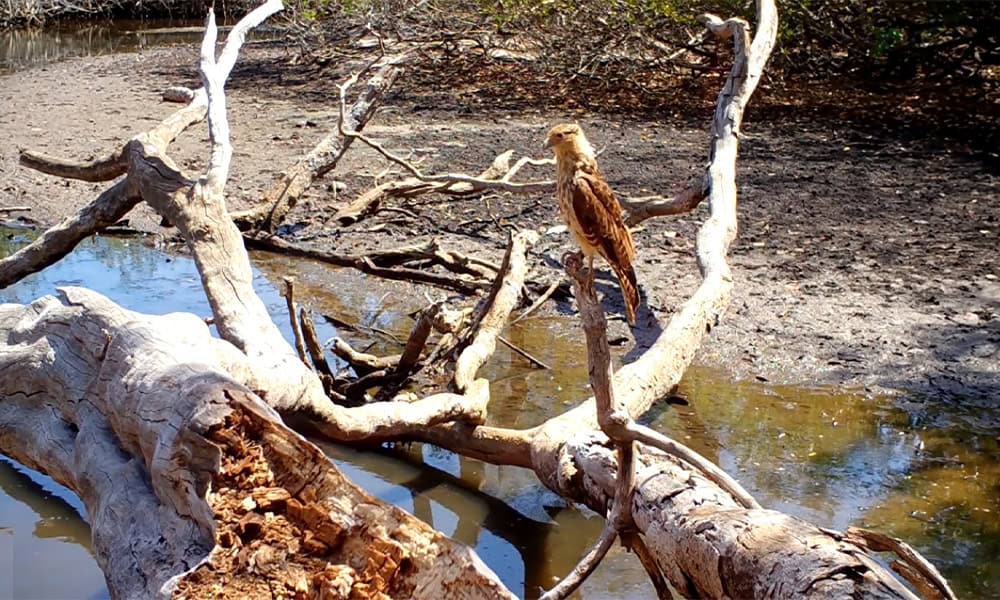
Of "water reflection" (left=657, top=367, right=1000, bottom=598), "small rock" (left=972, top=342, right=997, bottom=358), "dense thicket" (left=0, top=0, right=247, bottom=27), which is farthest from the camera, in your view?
"dense thicket" (left=0, top=0, right=247, bottom=27)

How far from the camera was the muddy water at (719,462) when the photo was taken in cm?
446

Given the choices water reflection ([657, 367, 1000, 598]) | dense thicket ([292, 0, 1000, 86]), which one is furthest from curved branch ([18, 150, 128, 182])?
dense thicket ([292, 0, 1000, 86])

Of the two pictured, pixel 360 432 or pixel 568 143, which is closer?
pixel 568 143

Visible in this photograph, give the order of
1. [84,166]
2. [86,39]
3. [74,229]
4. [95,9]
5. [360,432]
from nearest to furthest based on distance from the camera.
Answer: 1. [360,432]
2. [74,229]
3. [84,166]
4. [86,39]
5. [95,9]

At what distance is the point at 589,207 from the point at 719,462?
187 cm

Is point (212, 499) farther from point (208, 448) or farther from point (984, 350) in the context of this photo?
point (984, 350)

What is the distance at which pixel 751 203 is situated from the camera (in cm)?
852

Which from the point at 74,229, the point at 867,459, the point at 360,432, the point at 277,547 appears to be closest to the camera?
the point at 277,547

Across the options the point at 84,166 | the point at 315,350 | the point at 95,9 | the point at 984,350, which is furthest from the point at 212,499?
the point at 95,9

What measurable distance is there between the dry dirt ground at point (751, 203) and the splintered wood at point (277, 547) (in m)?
3.47

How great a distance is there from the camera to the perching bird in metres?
3.99

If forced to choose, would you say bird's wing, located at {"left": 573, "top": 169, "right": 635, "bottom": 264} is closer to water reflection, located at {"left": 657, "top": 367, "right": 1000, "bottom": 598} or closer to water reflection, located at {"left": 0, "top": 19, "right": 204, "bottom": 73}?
water reflection, located at {"left": 657, "top": 367, "right": 1000, "bottom": 598}

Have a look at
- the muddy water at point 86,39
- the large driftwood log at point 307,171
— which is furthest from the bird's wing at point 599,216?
the muddy water at point 86,39

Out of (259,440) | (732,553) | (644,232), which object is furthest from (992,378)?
(259,440)
